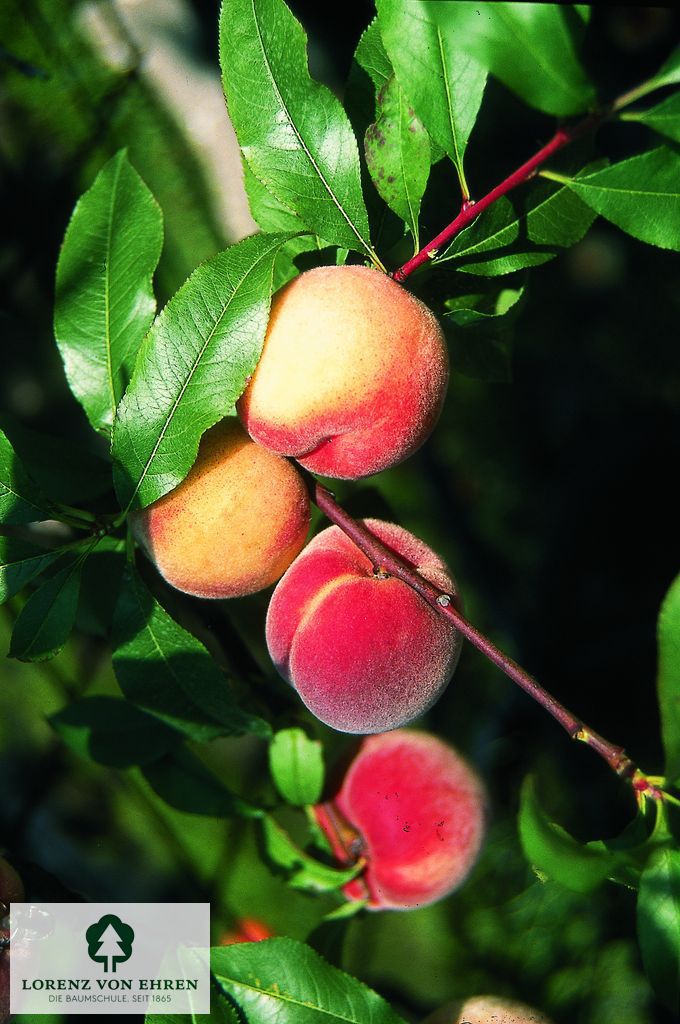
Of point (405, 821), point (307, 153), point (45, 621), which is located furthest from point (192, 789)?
point (307, 153)

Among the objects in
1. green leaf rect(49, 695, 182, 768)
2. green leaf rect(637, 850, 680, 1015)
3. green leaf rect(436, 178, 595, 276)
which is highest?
green leaf rect(436, 178, 595, 276)

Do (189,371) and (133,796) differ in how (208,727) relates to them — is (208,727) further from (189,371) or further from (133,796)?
(133,796)

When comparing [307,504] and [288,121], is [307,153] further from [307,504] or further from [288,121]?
[307,504]

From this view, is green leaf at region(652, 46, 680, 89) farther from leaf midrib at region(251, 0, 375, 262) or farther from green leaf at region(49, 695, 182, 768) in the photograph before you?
green leaf at region(49, 695, 182, 768)

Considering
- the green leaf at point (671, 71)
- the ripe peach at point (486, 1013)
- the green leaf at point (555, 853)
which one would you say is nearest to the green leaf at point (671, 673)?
the green leaf at point (555, 853)

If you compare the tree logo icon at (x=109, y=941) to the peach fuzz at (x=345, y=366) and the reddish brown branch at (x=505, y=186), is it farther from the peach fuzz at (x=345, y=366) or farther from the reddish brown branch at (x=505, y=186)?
the reddish brown branch at (x=505, y=186)

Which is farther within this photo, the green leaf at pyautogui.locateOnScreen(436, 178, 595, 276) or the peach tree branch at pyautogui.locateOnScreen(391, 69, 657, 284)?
the green leaf at pyautogui.locateOnScreen(436, 178, 595, 276)

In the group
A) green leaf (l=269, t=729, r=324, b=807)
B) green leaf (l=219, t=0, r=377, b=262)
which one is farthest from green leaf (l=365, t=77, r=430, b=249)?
green leaf (l=269, t=729, r=324, b=807)
